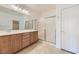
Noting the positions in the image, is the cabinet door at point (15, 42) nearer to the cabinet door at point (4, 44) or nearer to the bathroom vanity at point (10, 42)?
the bathroom vanity at point (10, 42)

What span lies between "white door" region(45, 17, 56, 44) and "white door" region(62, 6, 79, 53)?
4.32ft

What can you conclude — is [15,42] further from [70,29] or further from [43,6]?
[43,6]

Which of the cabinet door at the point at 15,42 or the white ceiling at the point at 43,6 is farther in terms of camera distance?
the white ceiling at the point at 43,6

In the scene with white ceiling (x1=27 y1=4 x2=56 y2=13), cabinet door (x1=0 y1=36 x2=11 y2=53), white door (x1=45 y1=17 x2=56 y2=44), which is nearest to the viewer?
cabinet door (x1=0 y1=36 x2=11 y2=53)

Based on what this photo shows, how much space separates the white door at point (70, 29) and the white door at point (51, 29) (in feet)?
4.32

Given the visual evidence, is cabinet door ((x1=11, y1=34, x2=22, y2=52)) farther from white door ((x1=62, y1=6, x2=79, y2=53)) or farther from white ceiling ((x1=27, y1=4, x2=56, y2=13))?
white door ((x1=62, y1=6, x2=79, y2=53))

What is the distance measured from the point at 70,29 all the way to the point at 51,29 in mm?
1886

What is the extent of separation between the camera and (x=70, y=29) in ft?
10.9

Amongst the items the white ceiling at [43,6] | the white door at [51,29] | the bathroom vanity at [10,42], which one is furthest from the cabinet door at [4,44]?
the white door at [51,29]

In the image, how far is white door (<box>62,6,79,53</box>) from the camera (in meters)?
3.08

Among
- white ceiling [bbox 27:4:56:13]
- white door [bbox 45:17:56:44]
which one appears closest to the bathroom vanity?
white ceiling [bbox 27:4:56:13]

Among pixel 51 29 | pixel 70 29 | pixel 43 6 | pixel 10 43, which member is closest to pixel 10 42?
pixel 10 43

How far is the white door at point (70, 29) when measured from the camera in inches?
121
